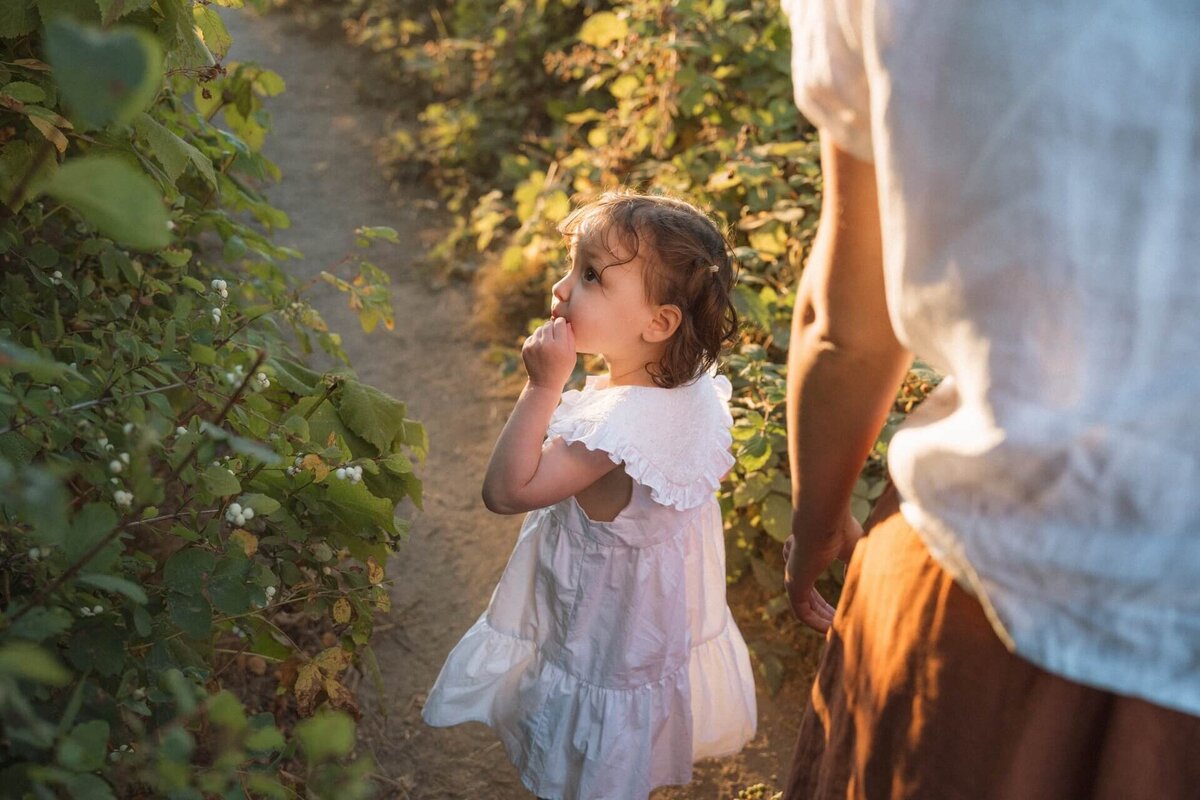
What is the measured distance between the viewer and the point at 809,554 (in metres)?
1.31

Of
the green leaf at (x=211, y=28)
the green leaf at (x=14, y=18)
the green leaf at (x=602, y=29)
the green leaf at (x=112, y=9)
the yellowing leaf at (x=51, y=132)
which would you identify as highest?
the green leaf at (x=602, y=29)

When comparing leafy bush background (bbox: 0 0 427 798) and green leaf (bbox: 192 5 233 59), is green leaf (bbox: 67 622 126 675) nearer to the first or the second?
leafy bush background (bbox: 0 0 427 798)

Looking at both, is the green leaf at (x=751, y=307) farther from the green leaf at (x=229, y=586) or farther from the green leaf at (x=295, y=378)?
the green leaf at (x=229, y=586)

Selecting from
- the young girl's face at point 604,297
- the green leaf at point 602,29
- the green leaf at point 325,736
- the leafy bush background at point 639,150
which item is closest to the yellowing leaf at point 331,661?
the young girl's face at point 604,297

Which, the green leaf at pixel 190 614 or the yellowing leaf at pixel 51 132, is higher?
the yellowing leaf at pixel 51 132

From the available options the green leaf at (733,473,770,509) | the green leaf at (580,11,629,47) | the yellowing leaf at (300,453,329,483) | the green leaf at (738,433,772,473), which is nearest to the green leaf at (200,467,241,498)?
the yellowing leaf at (300,453,329,483)

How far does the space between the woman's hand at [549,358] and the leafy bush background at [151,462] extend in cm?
30

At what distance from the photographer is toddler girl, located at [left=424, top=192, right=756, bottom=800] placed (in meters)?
1.56

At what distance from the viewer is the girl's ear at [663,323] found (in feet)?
5.23

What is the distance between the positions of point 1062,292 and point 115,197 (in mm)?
666

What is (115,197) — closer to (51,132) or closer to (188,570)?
(188,570)

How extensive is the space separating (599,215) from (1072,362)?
0.94 meters

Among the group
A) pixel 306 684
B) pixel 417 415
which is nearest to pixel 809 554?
pixel 306 684

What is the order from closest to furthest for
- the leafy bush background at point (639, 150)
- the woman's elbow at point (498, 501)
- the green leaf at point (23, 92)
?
the green leaf at point (23, 92)
the woman's elbow at point (498, 501)
the leafy bush background at point (639, 150)
